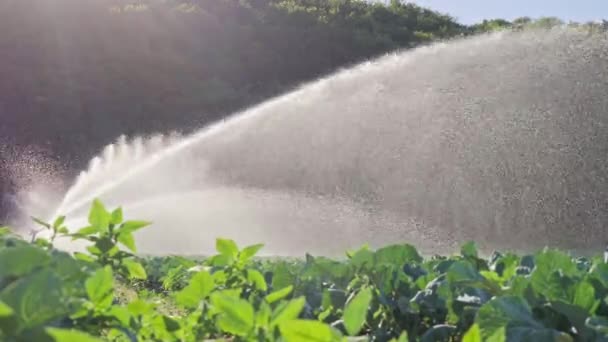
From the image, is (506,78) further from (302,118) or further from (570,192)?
(302,118)

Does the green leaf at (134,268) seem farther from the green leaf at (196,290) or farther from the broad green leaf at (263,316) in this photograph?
the broad green leaf at (263,316)

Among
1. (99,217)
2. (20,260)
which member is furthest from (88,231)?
(20,260)

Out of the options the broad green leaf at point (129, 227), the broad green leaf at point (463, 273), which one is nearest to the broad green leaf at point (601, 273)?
the broad green leaf at point (463, 273)

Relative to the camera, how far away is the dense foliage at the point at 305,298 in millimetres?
672

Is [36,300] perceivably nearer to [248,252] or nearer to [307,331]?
[307,331]

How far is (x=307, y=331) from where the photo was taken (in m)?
0.65

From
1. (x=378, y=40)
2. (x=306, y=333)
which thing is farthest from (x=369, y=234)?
(x=378, y=40)

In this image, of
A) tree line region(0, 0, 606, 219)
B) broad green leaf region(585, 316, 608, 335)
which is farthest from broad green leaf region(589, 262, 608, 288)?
tree line region(0, 0, 606, 219)

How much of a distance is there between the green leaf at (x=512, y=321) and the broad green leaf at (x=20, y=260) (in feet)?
1.86

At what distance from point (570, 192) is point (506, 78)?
10.6 feet

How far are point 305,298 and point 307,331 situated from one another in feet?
2.64

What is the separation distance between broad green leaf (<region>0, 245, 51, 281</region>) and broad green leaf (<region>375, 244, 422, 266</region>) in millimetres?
866

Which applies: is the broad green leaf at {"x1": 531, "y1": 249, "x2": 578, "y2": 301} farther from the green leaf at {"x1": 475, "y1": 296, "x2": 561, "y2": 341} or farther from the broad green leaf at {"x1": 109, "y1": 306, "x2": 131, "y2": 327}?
the broad green leaf at {"x1": 109, "y1": 306, "x2": 131, "y2": 327}

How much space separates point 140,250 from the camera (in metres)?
14.3
